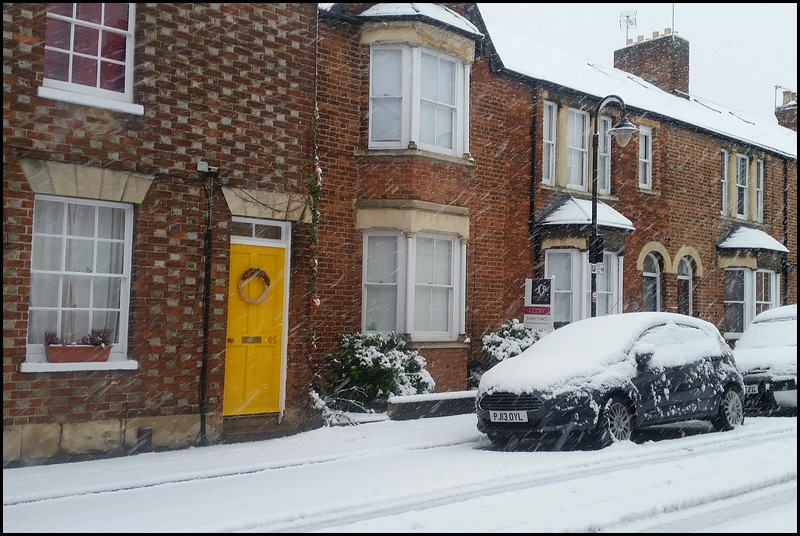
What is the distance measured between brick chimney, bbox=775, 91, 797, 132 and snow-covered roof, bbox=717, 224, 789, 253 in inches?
376

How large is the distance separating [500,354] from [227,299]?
6591 mm

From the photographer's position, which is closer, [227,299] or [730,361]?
[227,299]

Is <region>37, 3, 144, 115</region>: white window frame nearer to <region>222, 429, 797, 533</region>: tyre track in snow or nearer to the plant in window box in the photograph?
the plant in window box

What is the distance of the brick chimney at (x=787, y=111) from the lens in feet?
106

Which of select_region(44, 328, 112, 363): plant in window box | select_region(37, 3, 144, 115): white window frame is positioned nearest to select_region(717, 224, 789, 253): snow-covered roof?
select_region(37, 3, 144, 115): white window frame

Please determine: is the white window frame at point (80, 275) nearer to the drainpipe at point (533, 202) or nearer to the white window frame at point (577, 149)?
the drainpipe at point (533, 202)

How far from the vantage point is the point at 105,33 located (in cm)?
1067

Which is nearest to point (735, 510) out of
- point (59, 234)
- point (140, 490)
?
point (140, 490)

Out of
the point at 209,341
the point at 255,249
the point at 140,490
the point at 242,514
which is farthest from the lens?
the point at 255,249

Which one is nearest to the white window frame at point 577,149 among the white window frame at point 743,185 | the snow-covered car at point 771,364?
the snow-covered car at point 771,364

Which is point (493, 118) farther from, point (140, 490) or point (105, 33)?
point (140, 490)

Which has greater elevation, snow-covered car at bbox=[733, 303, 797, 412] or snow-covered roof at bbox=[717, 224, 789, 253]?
snow-covered roof at bbox=[717, 224, 789, 253]

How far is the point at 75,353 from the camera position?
9.96 metres

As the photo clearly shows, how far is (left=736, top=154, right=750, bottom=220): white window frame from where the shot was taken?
81.5 ft
